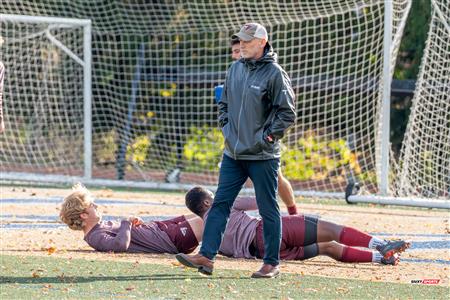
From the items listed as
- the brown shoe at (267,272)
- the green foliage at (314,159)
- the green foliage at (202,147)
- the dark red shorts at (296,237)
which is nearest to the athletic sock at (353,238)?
the dark red shorts at (296,237)

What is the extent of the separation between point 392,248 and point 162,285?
78.6 inches

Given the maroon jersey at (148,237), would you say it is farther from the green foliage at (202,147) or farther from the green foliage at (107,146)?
the green foliage at (107,146)

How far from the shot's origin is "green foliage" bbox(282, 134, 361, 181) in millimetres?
16969

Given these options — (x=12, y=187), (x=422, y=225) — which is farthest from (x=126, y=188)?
(x=422, y=225)

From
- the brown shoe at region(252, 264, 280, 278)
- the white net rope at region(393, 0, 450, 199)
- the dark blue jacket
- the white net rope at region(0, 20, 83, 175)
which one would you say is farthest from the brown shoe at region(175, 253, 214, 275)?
the white net rope at region(0, 20, 83, 175)

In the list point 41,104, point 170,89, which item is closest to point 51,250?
point 170,89

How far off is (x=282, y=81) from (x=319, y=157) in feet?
31.5

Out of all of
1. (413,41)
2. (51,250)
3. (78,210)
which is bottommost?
(51,250)

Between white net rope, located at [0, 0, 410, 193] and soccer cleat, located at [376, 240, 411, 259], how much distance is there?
717 cm

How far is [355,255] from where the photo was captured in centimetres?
860

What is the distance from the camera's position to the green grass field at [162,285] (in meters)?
6.88

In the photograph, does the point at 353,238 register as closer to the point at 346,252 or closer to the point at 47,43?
the point at 346,252

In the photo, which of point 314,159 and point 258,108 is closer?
point 258,108

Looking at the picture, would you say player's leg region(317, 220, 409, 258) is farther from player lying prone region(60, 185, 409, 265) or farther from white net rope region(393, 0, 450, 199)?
white net rope region(393, 0, 450, 199)
